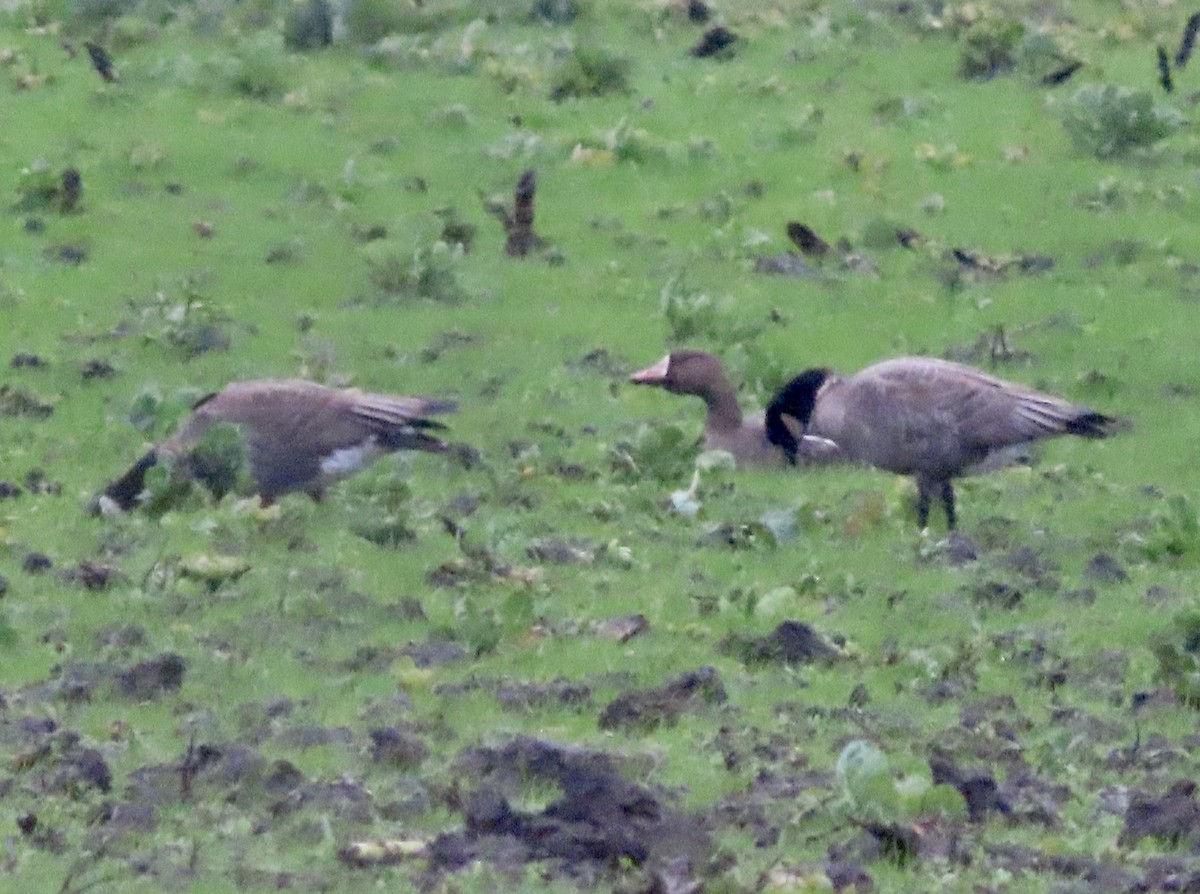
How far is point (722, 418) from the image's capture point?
13.0 meters

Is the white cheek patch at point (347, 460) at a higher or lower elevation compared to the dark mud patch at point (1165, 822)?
lower

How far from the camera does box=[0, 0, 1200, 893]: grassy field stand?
7.51 metres

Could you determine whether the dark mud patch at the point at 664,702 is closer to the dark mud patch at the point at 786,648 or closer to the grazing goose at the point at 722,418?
the dark mud patch at the point at 786,648

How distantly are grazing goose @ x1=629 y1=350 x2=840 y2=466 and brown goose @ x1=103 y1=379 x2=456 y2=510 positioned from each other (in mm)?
1579

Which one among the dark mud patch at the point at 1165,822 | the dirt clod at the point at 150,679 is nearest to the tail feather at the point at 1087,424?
the dark mud patch at the point at 1165,822

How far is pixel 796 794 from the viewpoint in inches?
305

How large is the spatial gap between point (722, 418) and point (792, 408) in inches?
22.2

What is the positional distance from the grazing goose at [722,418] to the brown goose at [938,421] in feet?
1.05

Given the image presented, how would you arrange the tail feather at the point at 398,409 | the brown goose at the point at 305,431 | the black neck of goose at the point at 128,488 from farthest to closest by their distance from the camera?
1. the tail feather at the point at 398,409
2. the brown goose at the point at 305,431
3. the black neck of goose at the point at 128,488

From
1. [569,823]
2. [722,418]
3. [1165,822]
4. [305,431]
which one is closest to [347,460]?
[305,431]

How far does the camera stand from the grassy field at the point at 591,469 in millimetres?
7508

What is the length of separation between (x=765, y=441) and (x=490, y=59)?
877cm

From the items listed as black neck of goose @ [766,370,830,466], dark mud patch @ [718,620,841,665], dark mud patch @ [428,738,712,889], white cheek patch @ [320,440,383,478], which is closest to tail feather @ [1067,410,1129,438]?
black neck of goose @ [766,370,830,466]

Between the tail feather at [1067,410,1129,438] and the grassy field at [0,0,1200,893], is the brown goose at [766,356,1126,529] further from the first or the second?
the grassy field at [0,0,1200,893]
